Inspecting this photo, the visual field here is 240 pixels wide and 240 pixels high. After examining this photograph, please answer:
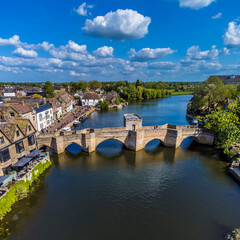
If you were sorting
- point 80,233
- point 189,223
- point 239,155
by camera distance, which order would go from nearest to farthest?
point 80,233 → point 189,223 → point 239,155

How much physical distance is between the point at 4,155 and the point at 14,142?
260 centimetres

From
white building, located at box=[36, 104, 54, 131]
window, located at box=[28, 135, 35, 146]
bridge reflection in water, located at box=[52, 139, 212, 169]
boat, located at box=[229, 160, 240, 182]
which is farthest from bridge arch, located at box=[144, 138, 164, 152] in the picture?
white building, located at box=[36, 104, 54, 131]

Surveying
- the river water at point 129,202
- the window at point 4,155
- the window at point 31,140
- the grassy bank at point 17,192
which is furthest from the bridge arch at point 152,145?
the window at point 4,155

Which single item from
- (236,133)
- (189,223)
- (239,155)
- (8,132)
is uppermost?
(8,132)

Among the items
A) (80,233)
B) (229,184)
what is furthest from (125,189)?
(229,184)

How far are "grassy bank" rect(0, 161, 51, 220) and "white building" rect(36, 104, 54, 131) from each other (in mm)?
23005

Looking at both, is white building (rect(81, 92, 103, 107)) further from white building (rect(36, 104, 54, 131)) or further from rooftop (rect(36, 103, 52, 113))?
rooftop (rect(36, 103, 52, 113))

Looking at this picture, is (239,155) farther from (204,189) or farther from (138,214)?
(138,214)

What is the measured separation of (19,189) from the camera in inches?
909

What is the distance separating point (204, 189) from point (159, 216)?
32.3ft

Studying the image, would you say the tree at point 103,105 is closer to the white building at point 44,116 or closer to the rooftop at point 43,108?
the white building at point 44,116

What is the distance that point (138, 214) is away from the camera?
2106cm

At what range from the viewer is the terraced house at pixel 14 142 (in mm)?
24803

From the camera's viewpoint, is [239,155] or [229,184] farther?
[239,155]
